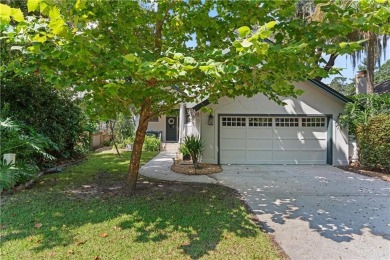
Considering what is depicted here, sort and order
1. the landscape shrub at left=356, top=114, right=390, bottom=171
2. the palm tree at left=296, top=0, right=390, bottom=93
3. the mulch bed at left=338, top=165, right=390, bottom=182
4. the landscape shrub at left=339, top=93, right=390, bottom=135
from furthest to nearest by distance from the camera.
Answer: the palm tree at left=296, top=0, right=390, bottom=93
the landscape shrub at left=339, top=93, right=390, bottom=135
the landscape shrub at left=356, top=114, right=390, bottom=171
the mulch bed at left=338, top=165, right=390, bottom=182

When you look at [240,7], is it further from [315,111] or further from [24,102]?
[315,111]

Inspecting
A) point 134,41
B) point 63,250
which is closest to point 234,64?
point 134,41

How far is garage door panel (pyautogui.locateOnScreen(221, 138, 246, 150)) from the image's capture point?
1146cm

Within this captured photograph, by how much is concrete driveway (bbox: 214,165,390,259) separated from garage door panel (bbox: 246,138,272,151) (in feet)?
7.35

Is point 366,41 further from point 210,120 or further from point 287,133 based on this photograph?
point 210,120

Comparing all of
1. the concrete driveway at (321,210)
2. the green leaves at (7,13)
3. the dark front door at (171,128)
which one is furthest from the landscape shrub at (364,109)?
the dark front door at (171,128)

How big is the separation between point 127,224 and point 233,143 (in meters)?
7.71

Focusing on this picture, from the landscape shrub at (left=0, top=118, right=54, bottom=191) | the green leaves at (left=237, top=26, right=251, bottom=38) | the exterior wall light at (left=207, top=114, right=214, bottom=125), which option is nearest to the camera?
the green leaves at (left=237, top=26, right=251, bottom=38)

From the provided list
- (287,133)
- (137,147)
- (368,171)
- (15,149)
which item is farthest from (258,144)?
(15,149)

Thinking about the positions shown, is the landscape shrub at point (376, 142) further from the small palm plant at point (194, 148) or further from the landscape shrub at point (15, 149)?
the landscape shrub at point (15, 149)

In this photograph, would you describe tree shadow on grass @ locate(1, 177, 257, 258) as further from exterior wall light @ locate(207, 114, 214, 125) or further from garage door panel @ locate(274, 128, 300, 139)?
garage door panel @ locate(274, 128, 300, 139)

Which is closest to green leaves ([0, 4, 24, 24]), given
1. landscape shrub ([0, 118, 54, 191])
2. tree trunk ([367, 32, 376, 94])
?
landscape shrub ([0, 118, 54, 191])

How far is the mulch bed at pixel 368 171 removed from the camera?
891 centimetres

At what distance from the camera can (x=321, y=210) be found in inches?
209
